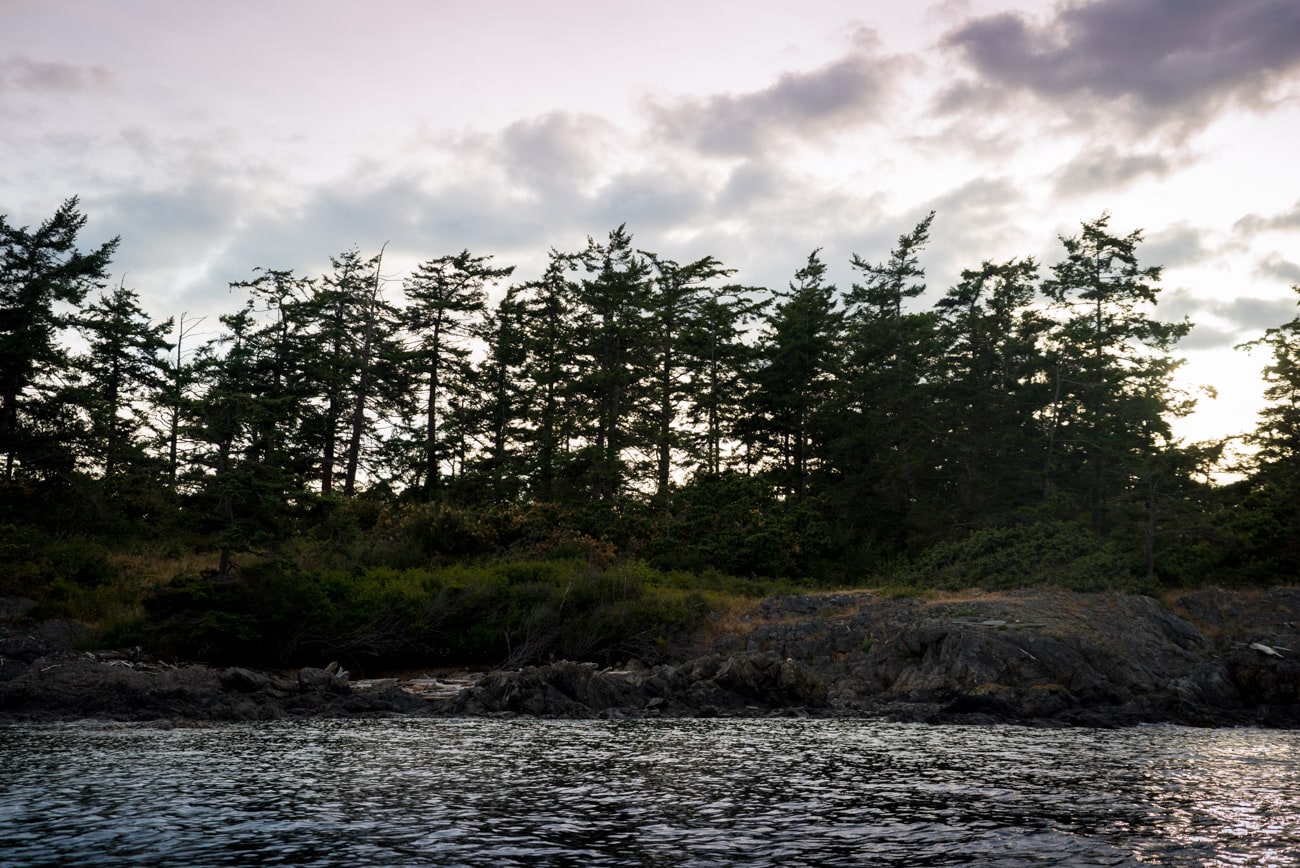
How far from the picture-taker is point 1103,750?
19.1 metres

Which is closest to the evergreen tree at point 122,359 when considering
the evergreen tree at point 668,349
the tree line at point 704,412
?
the tree line at point 704,412

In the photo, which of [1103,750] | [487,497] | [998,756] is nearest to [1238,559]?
[1103,750]

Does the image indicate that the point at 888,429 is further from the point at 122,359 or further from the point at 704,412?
the point at 122,359

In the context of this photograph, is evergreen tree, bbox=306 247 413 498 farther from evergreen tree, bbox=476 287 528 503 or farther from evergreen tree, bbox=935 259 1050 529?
evergreen tree, bbox=935 259 1050 529

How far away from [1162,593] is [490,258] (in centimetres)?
4575

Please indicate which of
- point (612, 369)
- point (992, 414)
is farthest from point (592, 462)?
point (992, 414)

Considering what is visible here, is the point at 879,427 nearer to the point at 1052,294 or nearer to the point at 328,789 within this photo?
the point at 1052,294

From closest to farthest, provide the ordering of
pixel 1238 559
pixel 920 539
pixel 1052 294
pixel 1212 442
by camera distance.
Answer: pixel 1238 559 → pixel 1212 442 → pixel 920 539 → pixel 1052 294

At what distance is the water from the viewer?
33.9 ft

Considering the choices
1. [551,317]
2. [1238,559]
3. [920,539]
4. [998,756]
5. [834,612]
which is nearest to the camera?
[998,756]

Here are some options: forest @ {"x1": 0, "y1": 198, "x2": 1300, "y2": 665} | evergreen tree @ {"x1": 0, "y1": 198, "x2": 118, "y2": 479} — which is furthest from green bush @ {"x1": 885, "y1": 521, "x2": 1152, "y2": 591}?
evergreen tree @ {"x1": 0, "y1": 198, "x2": 118, "y2": 479}

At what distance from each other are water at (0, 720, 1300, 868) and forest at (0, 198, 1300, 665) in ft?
38.0

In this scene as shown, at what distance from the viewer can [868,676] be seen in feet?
96.4

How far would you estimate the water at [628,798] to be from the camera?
10.3 metres
